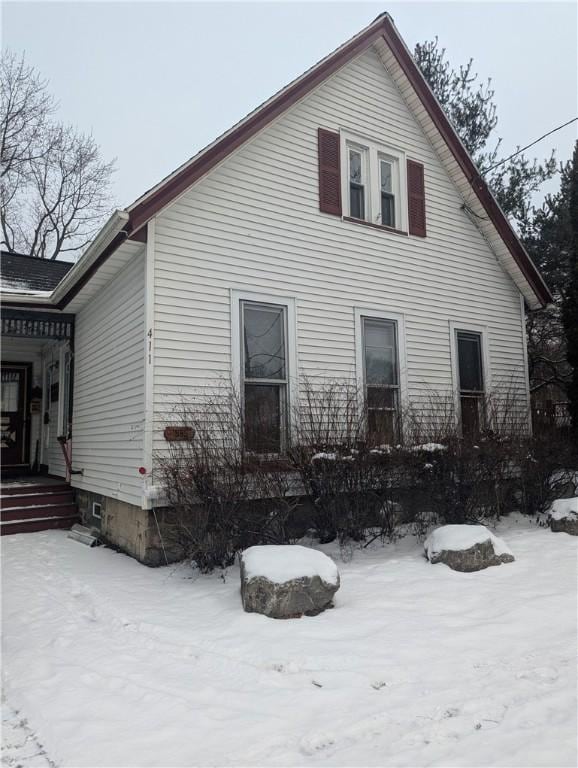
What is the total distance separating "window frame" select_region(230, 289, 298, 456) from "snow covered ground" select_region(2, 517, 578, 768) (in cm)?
228

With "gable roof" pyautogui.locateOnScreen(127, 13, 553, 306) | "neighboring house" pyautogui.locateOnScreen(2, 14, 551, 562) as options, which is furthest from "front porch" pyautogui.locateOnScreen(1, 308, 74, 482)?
"gable roof" pyautogui.locateOnScreen(127, 13, 553, 306)

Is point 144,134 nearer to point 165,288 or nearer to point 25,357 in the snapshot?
point 25,357

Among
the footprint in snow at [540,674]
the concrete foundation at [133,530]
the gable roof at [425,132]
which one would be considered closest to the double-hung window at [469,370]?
the gable roof at [425,132]

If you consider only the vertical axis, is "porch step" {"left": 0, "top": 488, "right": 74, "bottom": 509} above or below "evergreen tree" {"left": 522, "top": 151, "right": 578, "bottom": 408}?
below

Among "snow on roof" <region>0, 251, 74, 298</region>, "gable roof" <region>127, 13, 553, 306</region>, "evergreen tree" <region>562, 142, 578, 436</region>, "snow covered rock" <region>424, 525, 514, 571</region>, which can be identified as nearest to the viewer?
"snow covered rock" <region>424, 525, 514, 571</region>

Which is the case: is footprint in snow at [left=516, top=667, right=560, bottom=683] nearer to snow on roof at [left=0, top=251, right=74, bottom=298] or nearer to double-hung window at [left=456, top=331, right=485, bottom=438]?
double-hung window at [left=456, top=331, right=485, bottom=438]

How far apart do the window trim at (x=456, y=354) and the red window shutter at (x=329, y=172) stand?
295 cm

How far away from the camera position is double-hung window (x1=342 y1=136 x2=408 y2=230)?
891 centimetres

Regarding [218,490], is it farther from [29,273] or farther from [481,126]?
Result: [481,126]

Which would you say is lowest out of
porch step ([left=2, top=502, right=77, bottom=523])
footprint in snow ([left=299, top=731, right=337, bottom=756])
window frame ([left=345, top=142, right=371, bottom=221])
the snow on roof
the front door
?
footprint in snow ([left=299, top=731, right=337, bottom=756])

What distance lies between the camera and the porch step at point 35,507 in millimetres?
8297

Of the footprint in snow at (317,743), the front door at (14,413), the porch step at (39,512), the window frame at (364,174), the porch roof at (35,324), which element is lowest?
the footprint in snow at (317,743)

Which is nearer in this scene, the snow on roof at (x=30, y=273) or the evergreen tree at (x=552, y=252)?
the snow on roof at (x=30, y=273)

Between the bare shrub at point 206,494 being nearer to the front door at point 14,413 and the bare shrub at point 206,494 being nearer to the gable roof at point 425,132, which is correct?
the gable roof at point 425,132
